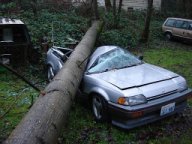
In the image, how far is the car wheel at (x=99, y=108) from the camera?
6318mm

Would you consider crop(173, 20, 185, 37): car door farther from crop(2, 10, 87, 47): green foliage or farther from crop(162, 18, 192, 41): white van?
crop(2, 10, 87, 47): green foliage

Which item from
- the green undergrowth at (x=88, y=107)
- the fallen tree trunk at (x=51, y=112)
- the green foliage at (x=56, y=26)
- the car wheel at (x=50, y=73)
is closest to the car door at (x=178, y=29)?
the green undergrowth at (x=88, y=107)

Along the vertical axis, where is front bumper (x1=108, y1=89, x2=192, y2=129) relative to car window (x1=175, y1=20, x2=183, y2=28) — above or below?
above

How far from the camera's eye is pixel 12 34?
34.3 feet

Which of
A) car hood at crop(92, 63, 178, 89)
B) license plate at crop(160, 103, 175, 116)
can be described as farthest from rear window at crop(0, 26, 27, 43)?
license plate at crop(160, 103, 175, 116)

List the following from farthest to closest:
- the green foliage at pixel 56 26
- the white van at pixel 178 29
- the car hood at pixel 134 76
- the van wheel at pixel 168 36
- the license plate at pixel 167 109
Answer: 1. the van wheel at pixel 168 36
2. the white van at pixel 178 29
3. the green foliage at pixel 56 26
4. the car hood at pixel 134 76
5. the license plate at pixel 167 109

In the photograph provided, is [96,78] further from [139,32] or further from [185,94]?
[139,32]

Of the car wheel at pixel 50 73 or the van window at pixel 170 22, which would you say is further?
the van window at pixel 170 22

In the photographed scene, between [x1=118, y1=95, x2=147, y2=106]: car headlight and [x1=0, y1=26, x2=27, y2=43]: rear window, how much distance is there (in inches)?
219

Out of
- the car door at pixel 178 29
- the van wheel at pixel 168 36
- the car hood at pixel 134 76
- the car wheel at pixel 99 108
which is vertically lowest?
the van wheel at pixel 168 36

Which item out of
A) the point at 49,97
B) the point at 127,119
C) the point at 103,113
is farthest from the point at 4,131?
the point at 127,119

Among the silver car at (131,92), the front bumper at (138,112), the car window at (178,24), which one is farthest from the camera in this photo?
the car window at (178,24)

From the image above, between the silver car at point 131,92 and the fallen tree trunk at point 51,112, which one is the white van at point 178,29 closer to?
the silver car at point 131,92

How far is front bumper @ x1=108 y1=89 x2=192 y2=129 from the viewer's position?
5.80 meters
